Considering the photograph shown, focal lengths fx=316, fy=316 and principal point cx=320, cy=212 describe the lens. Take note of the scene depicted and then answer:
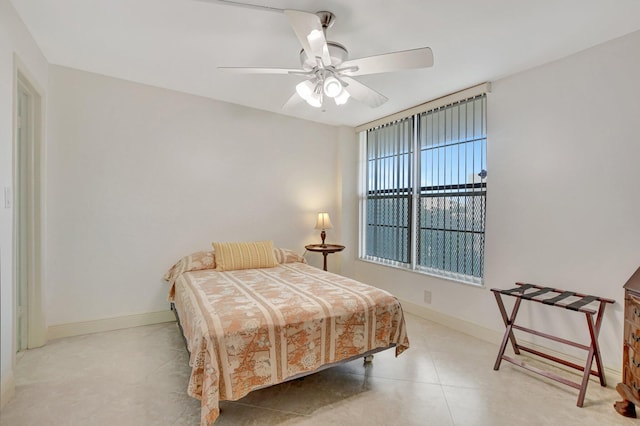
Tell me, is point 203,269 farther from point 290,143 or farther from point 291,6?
point 291,6

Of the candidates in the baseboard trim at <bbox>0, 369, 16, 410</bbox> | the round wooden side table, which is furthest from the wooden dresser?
the baseboard trim at <bbox>0, 369, 16, 410</bbox>

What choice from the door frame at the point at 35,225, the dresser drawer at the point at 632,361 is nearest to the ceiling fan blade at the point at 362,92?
the dresser drawer at the point at 632,361

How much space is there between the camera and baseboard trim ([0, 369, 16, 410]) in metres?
→ 1.88

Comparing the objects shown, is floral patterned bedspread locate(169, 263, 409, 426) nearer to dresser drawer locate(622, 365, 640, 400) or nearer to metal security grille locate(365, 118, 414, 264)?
dresser drawer locate(622, 365, 640, 400)

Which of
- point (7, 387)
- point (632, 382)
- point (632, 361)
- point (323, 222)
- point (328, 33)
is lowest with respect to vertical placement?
point (7, 387)

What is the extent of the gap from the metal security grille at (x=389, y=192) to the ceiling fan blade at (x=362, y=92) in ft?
Result: 4.97

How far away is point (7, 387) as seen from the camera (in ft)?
6.38

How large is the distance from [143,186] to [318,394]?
2631mm

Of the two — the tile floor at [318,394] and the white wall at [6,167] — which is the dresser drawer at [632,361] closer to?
the tile floor at [318,394]

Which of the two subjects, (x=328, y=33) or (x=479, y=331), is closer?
(x=328, y=33)

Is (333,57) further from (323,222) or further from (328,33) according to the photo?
(323,222)

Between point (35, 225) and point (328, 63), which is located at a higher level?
point (328, 63)

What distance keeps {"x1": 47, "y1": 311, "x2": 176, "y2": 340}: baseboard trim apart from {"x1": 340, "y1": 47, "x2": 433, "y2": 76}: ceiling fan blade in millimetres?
3036

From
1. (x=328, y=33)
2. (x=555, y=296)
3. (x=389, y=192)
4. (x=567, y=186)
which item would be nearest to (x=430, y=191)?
(x=389, y=192)
